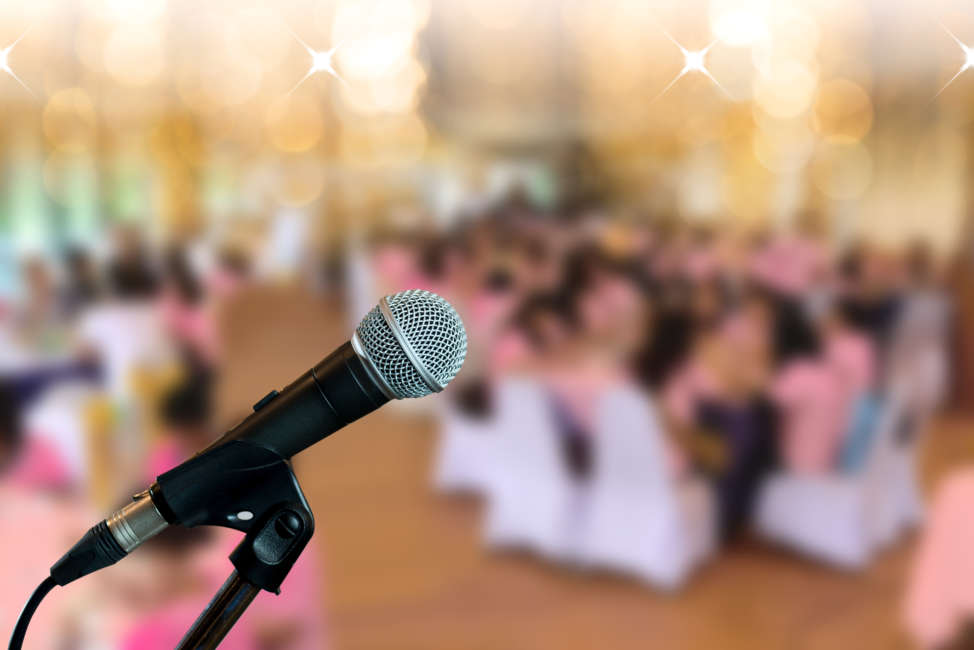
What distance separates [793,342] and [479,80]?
101 centimetres

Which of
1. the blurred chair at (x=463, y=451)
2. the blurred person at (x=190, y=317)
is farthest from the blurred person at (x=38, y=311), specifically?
the blurred chair at (x=463, y=451)

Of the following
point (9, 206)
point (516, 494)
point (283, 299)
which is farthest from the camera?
point (516, 494)

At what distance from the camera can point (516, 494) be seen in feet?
7.02

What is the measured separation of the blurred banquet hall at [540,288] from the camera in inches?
75.4

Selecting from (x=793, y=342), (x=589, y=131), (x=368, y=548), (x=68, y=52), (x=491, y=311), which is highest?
(x=68, y=52)

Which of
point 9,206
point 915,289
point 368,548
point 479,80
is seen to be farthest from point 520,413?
point 9,206

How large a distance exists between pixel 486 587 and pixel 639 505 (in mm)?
437

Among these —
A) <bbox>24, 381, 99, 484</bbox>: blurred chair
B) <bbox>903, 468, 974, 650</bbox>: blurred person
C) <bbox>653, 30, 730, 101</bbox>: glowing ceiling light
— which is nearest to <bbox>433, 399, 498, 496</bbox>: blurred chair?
<bbox>24, 381, 99, 484</bbox>: blurred chair

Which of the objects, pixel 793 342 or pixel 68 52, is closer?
pixel 68 52

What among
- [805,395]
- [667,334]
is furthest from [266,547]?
[805,395]

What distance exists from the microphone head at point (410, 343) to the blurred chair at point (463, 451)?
5.19 ft

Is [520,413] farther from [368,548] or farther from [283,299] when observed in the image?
[283,299]

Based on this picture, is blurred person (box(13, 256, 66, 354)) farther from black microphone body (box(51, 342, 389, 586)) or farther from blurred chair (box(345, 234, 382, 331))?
black microphone body (box(51, 342, 389, 586))

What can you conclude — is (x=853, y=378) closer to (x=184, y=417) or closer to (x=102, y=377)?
(x=184, y=417)
